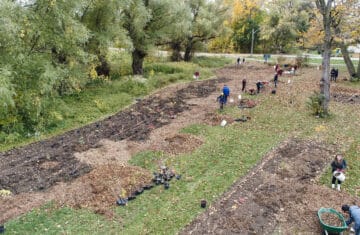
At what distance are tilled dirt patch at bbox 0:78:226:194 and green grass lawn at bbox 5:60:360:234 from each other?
1714mm

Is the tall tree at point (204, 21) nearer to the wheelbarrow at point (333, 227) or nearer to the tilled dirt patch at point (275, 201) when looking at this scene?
the tilled dirt patch at point (275, 201)

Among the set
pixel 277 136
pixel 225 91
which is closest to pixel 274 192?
pixel 277 136

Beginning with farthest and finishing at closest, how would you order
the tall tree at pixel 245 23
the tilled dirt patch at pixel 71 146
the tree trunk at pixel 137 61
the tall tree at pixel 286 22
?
the tall tree at pixel 245 23, the tall tree at pixel 286 22, the tree trunk at pixel 137 61, the tilled dirt patch at pixel 71 146

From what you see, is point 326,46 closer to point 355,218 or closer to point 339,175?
point 339,175

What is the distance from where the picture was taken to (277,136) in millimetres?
13516

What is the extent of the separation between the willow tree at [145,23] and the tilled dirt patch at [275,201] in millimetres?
14386

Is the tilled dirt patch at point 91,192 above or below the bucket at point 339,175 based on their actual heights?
below

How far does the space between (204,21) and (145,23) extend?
31.7ft

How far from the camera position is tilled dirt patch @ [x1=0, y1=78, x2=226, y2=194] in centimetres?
1011

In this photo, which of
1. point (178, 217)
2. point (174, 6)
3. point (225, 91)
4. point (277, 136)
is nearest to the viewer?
point (178, 217)

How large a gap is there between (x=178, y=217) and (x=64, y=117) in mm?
9411

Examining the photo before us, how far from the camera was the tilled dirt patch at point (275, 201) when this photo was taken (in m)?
7.70

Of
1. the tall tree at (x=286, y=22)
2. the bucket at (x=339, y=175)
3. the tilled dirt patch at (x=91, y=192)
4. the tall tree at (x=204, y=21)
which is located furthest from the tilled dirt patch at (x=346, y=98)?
the tall tree at (x=286, y=22)

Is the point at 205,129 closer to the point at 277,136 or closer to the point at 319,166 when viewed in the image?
the point at 277,136
